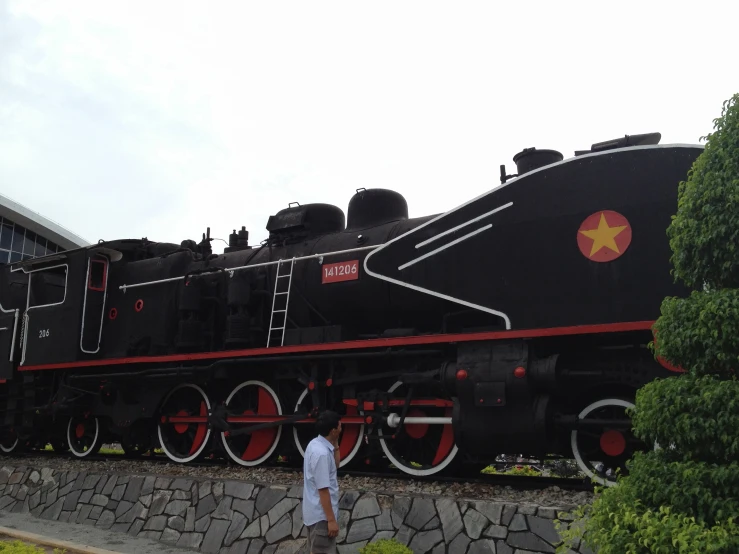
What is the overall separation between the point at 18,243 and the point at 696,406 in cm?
4187

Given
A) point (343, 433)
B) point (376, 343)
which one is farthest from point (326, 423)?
point (343, 433)

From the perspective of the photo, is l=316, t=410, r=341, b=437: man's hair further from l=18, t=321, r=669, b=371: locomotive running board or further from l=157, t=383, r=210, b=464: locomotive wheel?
l=157, t=383, r=210, b=464: locomotive wheel

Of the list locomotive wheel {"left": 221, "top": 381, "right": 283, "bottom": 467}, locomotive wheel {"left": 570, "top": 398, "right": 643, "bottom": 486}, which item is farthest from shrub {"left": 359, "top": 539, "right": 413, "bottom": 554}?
locomotive wheel {"left": 221, "top": 381, "right": 283, "bottom": 467}

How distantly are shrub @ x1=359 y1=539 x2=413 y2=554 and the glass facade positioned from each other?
120 feet

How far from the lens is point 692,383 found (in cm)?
354

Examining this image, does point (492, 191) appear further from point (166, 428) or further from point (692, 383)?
point (166, 428)

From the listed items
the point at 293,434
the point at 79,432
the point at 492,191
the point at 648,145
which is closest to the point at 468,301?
the point at 492,191

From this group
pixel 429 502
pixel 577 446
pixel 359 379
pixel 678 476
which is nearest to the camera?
pixel 678 476

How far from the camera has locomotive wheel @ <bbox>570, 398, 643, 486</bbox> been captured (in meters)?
5.96

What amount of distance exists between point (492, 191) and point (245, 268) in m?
4.01

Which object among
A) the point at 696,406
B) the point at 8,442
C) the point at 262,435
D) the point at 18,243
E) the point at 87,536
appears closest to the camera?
the point at 696,406

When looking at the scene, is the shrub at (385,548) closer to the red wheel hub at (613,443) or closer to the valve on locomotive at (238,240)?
the red wheel hub at (613,443)

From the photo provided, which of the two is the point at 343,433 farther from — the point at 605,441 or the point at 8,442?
the point at 8,442

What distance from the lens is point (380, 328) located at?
26.6 feet
